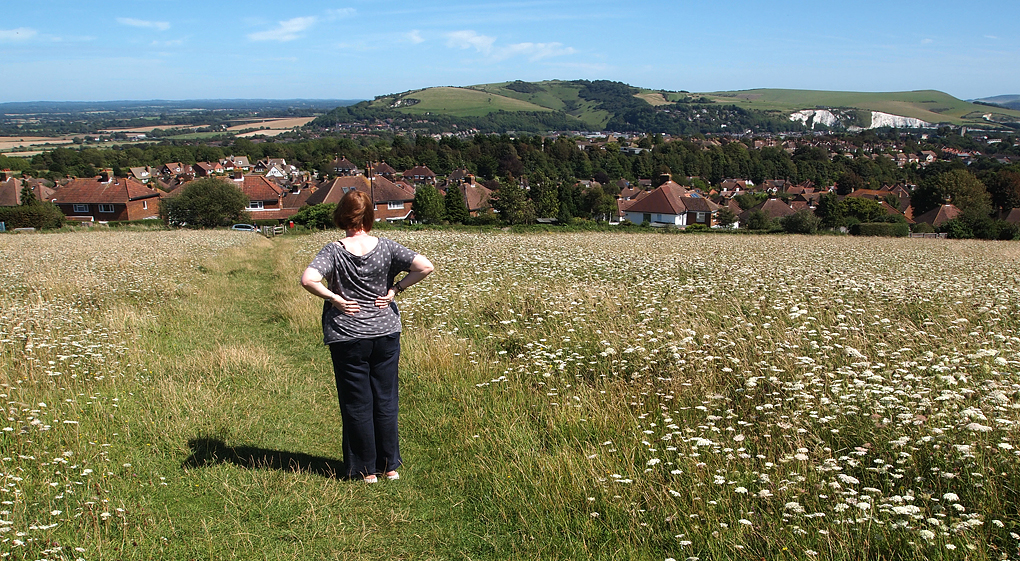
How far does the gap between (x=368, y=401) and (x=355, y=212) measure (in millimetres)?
1491

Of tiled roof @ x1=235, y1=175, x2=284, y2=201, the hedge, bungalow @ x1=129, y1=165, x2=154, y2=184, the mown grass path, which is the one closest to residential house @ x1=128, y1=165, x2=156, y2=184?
bungalow @ x1=129, y1=165, x2=154, y2=184

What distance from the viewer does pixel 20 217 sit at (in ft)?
164

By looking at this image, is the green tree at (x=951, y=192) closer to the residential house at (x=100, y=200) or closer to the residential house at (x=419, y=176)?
the residential house at (x=419, y=176)

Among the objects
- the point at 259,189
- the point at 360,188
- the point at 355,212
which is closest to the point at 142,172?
the point at 259,189

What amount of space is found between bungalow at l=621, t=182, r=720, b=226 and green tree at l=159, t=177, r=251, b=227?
52.6 meters

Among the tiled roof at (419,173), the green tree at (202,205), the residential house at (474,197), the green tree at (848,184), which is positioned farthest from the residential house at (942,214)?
the tiled roof at (419,173)

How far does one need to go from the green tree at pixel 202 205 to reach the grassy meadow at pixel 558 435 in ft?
176

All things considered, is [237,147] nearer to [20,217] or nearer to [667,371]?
[20,217]

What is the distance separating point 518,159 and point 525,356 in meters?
154

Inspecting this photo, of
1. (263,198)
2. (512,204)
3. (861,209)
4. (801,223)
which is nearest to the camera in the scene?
(801,223)

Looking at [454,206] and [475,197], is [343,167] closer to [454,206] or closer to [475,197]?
[475,197]

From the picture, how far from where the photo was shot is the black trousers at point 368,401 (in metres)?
4.77

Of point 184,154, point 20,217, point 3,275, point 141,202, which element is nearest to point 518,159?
point 184,154

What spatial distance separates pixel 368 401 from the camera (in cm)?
487
